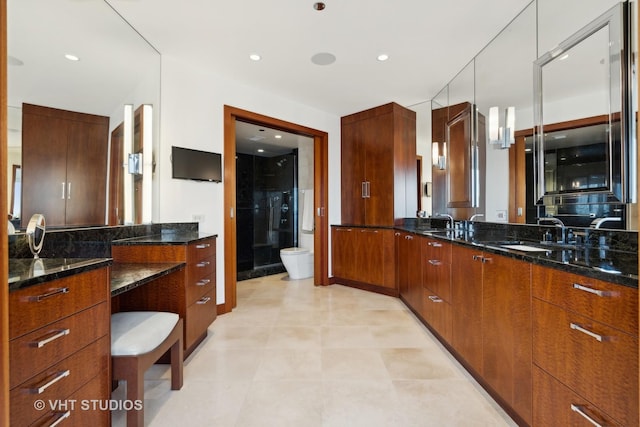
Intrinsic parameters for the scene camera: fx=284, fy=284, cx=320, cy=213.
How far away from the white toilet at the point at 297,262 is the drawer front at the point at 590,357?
351cm

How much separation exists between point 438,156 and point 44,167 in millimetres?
3509

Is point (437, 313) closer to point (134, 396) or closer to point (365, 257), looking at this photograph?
point (365, 257)

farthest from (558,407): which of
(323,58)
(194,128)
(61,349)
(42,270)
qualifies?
(194,128)

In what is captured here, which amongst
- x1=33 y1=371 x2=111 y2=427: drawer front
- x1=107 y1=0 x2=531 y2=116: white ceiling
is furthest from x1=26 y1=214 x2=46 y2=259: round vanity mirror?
x1=107 y1=0 x2=531 y2=116: white ceiling

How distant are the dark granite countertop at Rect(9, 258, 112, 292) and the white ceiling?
1.75 m

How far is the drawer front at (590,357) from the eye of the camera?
0.90 metres

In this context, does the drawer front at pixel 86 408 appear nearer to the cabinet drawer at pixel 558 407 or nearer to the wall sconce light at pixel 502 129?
the cabinet drawer at pixel 558 407

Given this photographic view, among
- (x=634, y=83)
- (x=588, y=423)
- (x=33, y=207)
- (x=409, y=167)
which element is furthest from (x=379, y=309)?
(x=33, y=207)

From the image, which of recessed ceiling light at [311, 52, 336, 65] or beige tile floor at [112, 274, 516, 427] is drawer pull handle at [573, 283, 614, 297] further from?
recessed ceiling light at [311, 52, 336, 65]

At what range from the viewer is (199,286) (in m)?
2.18

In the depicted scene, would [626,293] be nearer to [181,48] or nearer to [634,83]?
[634,83]

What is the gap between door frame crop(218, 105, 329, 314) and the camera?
3.09m

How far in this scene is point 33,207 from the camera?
4.91ft

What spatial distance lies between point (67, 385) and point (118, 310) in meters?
1.12
